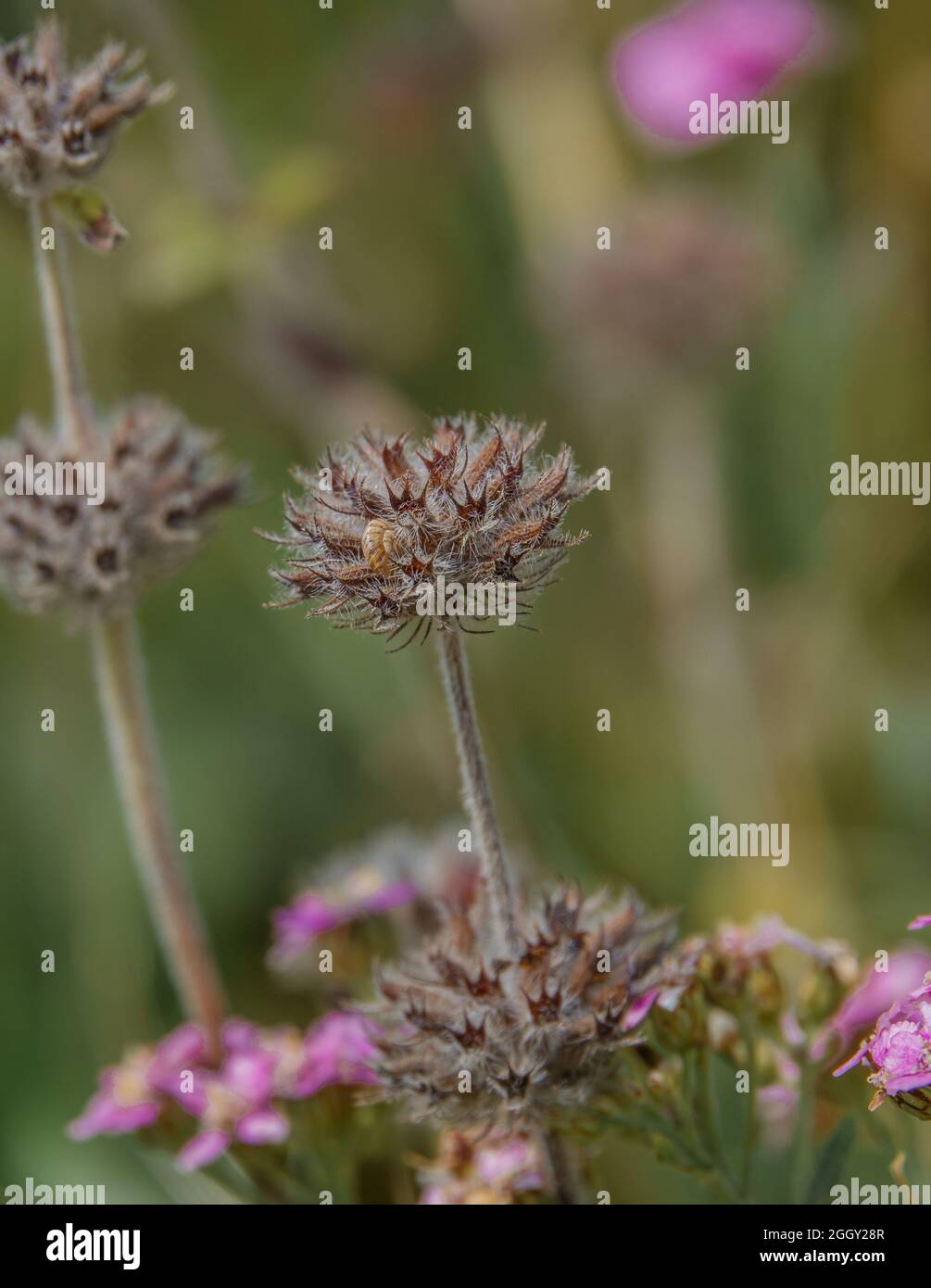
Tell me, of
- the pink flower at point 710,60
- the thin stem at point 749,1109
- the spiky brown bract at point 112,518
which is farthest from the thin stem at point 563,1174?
the pink flower at point 710,60

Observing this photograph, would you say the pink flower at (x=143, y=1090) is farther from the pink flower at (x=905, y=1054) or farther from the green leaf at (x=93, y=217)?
the green leaf at (x=93, y=217)

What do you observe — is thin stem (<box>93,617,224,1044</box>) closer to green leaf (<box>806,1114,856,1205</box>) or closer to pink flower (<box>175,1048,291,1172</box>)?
pink flower (<box>175,1048,291,1172</box>)

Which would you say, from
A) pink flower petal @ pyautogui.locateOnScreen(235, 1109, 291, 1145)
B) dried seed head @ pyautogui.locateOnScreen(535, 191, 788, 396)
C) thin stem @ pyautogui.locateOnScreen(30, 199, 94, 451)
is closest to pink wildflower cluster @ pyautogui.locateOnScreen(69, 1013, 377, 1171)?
pink flower petal @ pyautogui.locateOnScreen(235, 1109, 291, 1145)

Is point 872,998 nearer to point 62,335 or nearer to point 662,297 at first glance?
point 62,335

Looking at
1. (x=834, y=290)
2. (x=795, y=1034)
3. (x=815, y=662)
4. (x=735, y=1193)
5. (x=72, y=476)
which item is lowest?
(x=735, y=1193)

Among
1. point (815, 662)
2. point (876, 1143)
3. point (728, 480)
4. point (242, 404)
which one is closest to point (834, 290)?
point (728, 480)

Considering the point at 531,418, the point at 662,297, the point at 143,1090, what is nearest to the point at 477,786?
the point at 143,1090

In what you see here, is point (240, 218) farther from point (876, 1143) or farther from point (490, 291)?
point (876, 1143)
